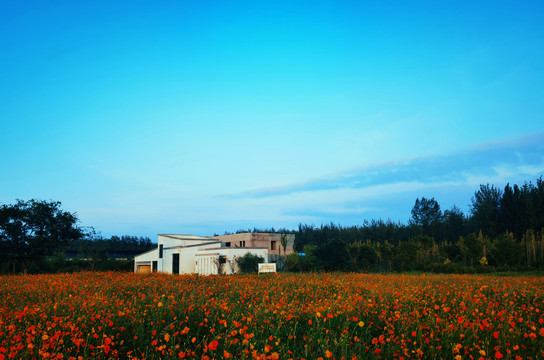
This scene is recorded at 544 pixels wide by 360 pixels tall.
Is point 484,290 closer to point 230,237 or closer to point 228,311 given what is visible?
point 228,311

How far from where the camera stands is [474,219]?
218ft

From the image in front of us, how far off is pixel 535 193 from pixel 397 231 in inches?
958

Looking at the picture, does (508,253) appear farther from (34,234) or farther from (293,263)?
(34,234)

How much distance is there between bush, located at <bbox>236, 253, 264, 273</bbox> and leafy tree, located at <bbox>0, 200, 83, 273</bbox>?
45.3 ft

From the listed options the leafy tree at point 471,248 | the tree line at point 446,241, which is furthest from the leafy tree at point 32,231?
the leafy tree at point 471,248

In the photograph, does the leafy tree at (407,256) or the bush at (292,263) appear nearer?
the bush at (292,263)

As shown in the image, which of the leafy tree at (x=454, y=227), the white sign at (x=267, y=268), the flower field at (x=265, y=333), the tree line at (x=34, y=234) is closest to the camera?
the flower field at (x=265, y=333)

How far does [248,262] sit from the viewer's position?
30.1m

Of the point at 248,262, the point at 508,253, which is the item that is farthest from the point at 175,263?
the point at 508,253

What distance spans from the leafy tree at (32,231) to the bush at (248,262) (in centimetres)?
1382

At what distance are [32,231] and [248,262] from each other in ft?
54.9

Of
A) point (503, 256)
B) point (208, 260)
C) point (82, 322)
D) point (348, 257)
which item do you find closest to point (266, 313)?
point (82, 322)

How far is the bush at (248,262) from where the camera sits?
98.4ft

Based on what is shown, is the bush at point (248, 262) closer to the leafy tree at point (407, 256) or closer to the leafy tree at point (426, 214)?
the leafy tree at point (407, 256)
